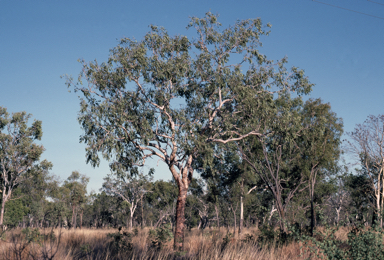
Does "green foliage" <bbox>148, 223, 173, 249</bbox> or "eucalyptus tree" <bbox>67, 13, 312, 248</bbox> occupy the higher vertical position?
"eucalyptus tree" <bbox>67, 13, 312, 248</bbox>

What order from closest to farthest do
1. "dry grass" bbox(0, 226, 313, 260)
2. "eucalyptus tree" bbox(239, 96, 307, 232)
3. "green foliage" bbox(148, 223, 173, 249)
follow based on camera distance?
"dry grass" bbox(0, 226, 313, 260) → "green foliage" bbox(148, 223, 173, 249) → "eucalyptus tree" bbox(239, 96, 307, 232)

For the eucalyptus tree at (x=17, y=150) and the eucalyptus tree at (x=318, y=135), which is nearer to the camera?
the eucalyptus tree at (x=318, y=135)

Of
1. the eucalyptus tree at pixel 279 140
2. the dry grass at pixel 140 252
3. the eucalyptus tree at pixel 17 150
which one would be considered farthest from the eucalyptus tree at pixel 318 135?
the eucalyptus tree at pixel 17 150

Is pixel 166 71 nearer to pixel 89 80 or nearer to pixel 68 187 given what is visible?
pixel 89 80

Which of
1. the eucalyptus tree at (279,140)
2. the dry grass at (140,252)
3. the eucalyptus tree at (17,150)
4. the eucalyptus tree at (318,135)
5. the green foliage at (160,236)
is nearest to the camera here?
the dry grass at (140,252)

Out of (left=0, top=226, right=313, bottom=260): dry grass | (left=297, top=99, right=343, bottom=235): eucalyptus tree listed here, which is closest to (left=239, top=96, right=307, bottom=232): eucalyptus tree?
(left=297, top=99, right=343, bottom=235): eucalyptus tree

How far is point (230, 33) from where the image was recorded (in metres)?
18.2

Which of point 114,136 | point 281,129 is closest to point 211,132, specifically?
point 281,129

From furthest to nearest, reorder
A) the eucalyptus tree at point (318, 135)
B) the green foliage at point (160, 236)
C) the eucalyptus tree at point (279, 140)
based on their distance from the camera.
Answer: the eucalyptus tree at point (318, 135)
the eucalyptus tree at point (279, 140)
the green foliage at point (160, 236)

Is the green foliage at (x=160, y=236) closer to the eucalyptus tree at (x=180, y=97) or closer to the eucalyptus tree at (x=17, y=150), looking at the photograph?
the eucalyptus tree at (x=180, y=97)

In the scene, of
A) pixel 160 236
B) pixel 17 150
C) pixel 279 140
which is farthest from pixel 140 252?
pixel 17 150

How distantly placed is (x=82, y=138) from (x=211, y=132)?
273 inches

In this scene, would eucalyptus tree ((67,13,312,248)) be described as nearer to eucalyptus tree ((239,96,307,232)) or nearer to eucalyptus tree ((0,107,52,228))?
eucalyptus tree ((239,96,307,232))

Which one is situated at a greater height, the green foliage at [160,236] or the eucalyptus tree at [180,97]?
the eucalyptus tree at [180,97]
